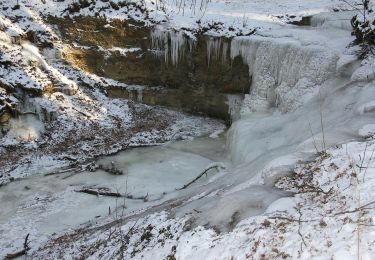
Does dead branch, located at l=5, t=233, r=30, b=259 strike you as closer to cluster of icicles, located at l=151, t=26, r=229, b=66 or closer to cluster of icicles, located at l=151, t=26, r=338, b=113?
cluster of icicles, located at l=151, t=26, r=338, b=113

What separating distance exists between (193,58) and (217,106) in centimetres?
192

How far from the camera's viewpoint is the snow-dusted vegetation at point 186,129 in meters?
4.00

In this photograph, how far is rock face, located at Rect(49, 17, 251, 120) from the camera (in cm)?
1324

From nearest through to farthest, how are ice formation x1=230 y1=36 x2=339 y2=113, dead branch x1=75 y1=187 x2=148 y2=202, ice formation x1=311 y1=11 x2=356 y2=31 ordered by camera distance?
dead branch x1=75 y1=187 x2=148 y2=202 → ice formation x1=230 y1=36 x2=339 y2=113 → ice formation x1=311 y1=11 x2=356 y2=31

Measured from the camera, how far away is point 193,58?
13422 mm

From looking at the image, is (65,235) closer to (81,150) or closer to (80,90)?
(81,150)

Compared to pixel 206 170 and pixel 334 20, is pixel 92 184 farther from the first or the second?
pixel 334 20

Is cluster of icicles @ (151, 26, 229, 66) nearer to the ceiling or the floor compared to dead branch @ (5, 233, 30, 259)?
nearer to the ceiling

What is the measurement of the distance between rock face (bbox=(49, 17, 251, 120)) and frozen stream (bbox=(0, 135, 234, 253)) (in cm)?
294

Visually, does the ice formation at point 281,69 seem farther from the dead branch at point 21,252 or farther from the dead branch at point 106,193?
the dead branch at point 21,252

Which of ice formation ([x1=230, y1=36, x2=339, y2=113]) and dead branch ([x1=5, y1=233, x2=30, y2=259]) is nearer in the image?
dead branch ([x1=5, y1=233, x2=30, y2=259])

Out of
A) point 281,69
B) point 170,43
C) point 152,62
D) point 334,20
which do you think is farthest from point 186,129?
point 334,20

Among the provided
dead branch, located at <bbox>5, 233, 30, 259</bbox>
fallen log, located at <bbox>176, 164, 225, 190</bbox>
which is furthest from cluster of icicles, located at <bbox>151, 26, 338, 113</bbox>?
dead branch, located at <bbox>5, 233, 30, 259</bbox>

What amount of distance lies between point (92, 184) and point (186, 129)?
438 centimetres
